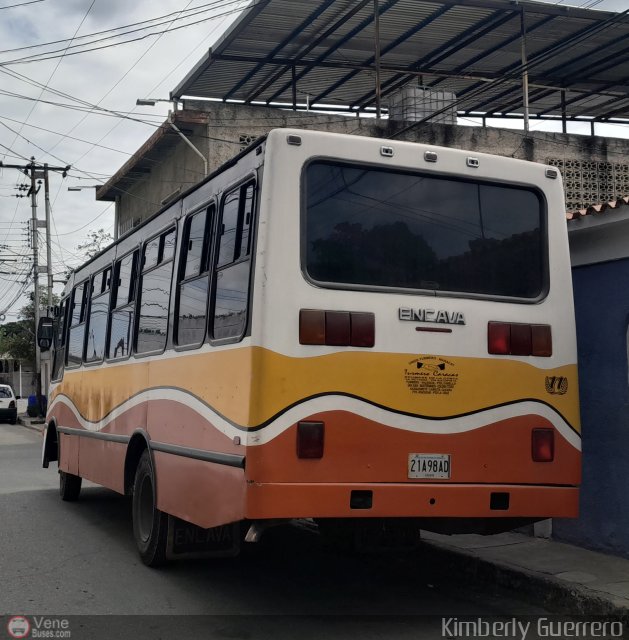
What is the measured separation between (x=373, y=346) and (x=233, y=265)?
1142 mm

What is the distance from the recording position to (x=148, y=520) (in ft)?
26.9

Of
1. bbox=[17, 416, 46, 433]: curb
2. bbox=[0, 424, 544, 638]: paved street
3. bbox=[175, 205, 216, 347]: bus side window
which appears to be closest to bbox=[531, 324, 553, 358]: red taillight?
bbox=[0, 424, 544, 638]: paved street

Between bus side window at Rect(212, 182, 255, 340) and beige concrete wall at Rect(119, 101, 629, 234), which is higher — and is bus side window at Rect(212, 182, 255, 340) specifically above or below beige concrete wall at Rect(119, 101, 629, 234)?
below

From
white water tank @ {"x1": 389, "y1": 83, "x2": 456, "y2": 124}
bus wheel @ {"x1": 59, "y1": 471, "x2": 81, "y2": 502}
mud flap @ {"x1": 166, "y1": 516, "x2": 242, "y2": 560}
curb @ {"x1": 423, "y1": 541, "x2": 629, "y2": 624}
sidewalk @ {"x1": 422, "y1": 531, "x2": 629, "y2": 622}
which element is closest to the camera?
curb @ {"x1": 423, "y1": 541, "x2": 629, "y2": 624}

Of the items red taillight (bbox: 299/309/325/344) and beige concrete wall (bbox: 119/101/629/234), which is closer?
red taillight (bbox: 299/309/325/344)

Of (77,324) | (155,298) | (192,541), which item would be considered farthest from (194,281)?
(77,324)

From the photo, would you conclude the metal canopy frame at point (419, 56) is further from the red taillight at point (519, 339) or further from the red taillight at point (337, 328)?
the red taillight at point (337, 328)

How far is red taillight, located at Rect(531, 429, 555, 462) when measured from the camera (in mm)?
6500

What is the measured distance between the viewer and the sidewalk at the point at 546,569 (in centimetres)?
647

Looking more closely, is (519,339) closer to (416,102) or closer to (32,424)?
(416,102)

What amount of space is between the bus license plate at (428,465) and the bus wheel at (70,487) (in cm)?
746

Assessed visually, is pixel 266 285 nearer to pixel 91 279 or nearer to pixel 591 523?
pixel 591 523

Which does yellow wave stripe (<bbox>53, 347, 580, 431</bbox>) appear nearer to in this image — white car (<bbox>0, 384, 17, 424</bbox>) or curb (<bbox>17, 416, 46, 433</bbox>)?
curb (<bbox>17, 416, 46, 433</bbox>)

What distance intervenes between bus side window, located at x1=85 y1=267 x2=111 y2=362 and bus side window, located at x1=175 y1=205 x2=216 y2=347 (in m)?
3.13
